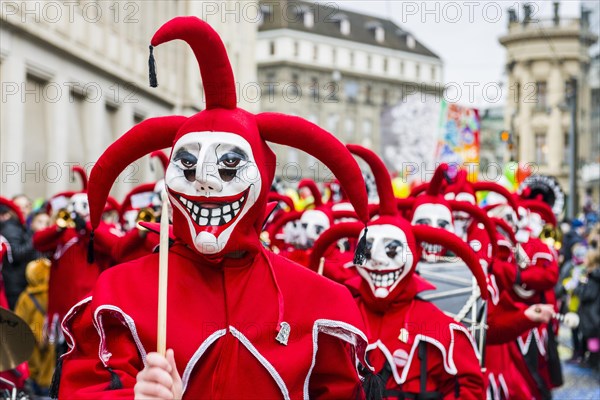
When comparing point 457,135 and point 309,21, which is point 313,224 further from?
point 309,21

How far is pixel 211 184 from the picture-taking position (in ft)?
11.0

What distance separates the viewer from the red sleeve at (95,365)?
3.17 metres

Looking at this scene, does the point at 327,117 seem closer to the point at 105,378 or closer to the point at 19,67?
the point at 19,67

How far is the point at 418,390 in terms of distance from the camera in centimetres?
510

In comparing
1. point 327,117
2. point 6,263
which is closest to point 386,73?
point 327,117

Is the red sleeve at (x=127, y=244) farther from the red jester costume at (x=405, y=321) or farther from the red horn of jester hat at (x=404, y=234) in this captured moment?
the red horn of jester hat at (x=404, y=234)

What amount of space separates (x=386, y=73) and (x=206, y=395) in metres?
75.6

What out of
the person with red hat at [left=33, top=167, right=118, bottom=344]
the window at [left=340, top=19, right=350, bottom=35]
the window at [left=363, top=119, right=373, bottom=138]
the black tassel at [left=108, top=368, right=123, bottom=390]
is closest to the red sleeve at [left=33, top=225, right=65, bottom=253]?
the person with red hat at [left=33, top=167, right=118, bottom=344]

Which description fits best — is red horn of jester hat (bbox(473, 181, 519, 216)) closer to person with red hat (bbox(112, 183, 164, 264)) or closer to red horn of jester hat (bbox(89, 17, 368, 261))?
person with red hat (bbox(112, 183, 164, 264))

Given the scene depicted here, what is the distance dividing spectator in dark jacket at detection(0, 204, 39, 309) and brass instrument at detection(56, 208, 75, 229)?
1.80 ft

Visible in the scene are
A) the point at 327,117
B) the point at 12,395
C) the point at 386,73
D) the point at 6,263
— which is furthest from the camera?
the point at 386,73

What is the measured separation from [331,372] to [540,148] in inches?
2150

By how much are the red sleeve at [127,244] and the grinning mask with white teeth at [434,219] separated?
212cm

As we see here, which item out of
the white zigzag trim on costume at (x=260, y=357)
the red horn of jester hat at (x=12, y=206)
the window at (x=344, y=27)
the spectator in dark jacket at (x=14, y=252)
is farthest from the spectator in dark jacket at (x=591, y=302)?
the window at (x=344, y=27)
